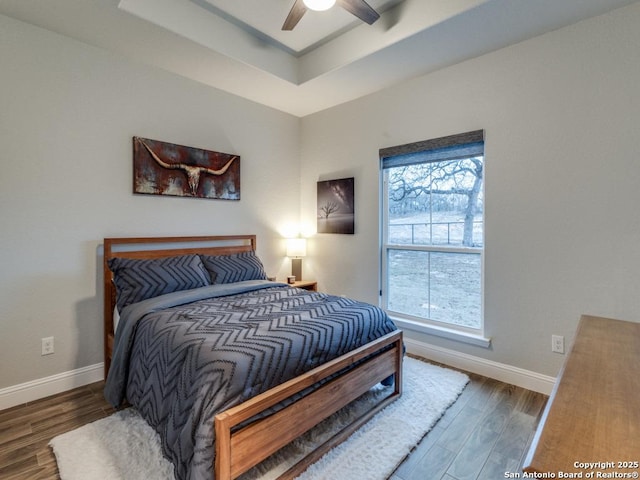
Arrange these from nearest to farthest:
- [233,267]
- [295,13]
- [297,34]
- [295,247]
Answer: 1. [295,13]
2. [297,34]
3. [233,267]
4. [295,247]

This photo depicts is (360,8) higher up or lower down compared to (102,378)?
higher up

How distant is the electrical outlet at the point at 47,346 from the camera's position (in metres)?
2.36

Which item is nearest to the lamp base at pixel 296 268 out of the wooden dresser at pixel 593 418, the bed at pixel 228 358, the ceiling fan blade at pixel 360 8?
the bed at pixel 228 358

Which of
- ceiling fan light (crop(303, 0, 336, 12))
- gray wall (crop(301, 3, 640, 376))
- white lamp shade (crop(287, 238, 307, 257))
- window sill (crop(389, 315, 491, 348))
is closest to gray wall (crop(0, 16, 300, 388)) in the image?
white lamp shade (crop(287, 238, 307, 257))

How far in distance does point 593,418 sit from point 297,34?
3.08 meters

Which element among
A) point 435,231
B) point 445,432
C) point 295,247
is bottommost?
point 445,432

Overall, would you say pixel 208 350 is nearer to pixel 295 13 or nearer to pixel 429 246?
pixel 295 13

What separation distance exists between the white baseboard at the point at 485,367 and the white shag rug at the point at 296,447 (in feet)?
2.03

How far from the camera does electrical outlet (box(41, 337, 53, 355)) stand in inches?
92.9

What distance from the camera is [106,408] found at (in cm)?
218

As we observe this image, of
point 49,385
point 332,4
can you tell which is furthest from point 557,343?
point 49,385

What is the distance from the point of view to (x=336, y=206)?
372 centimetres

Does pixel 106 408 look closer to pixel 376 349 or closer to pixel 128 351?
pixel 128 351

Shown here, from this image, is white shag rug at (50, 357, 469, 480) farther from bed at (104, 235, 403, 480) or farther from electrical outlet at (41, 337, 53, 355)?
electrical outlet at (41, 337, 53, 355)
